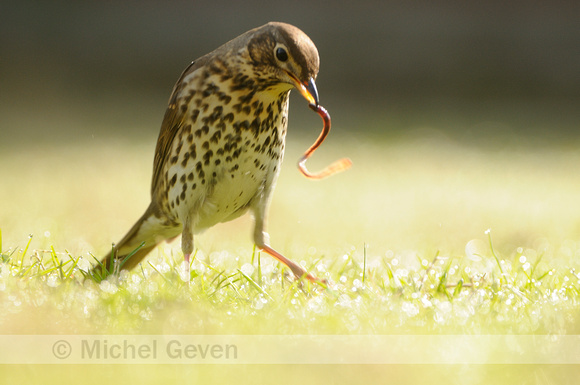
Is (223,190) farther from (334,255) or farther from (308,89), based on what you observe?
(334,255)

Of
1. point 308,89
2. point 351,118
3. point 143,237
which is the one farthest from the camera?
point 351,118

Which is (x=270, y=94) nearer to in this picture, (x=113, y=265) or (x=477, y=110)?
(x=113, y=265)

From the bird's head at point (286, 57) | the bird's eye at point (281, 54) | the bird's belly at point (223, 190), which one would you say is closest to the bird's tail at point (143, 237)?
the bird's belly at point (223, 190)

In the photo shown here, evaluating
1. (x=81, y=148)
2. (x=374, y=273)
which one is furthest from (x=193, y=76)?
(x=81, y=148)

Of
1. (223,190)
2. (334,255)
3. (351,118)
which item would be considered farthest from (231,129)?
(351,118)

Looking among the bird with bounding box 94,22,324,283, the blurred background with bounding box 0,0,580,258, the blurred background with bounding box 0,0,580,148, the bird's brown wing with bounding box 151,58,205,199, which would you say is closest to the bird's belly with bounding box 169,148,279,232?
the bird with bounding box 94,22,324,283

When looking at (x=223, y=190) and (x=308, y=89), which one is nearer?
(x=308, y=89)

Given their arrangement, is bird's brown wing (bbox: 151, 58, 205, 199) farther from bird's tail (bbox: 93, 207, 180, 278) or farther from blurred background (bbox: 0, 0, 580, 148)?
blurred background (bbox: 0, 0, 580, 148)

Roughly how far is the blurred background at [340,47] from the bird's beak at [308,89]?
26.7 feet

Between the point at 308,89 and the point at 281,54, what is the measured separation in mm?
208

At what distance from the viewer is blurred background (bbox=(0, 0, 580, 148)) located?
11.8 meters

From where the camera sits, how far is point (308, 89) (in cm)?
316

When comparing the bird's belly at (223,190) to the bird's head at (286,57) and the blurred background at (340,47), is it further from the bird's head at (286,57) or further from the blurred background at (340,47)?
the blurred background at (340,47)

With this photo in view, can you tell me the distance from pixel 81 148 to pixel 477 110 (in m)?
5.21
